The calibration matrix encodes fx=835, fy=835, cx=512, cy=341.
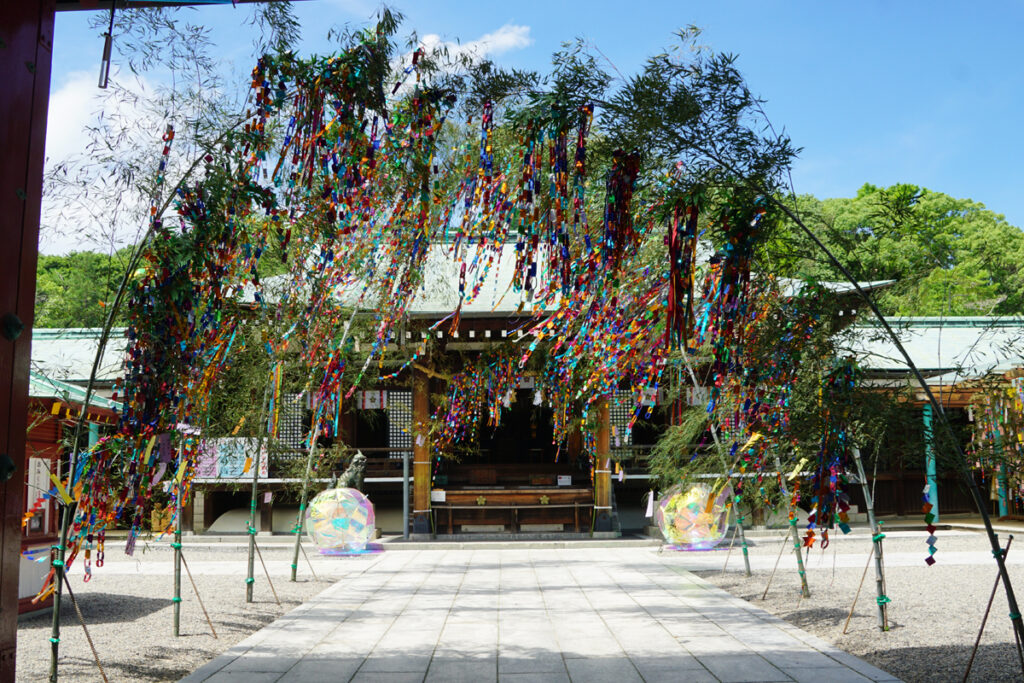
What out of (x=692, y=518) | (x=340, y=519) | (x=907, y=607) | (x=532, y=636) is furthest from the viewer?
(x=340, y=519)

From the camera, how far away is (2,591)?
2.38m

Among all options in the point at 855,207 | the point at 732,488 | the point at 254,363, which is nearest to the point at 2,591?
the point at 254,363

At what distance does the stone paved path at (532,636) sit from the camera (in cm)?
582

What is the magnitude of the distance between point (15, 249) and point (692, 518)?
11.7 metres

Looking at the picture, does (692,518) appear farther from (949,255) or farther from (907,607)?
(949,255)

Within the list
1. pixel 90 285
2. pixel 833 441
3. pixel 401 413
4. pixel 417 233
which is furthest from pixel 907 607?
pixel 401 413

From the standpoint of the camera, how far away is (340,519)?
45.1 ft

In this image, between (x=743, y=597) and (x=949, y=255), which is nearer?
(x=743, y=597)

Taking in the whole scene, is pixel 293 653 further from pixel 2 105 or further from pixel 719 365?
pixel 2 105

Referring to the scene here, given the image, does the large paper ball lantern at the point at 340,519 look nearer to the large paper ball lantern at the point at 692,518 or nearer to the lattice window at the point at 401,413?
the lattice window at the point at 401,413

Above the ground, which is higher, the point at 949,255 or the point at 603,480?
the point at 949,255

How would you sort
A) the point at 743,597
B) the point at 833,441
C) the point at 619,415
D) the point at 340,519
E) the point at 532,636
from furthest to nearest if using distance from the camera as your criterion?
1. the point at 619,415
2. the point at 340,519
3. the point at 743,597
4. the point at 532,636
5. the point at 833,441

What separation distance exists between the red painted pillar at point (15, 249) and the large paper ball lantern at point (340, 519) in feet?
37.0

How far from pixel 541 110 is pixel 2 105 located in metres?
2.94
